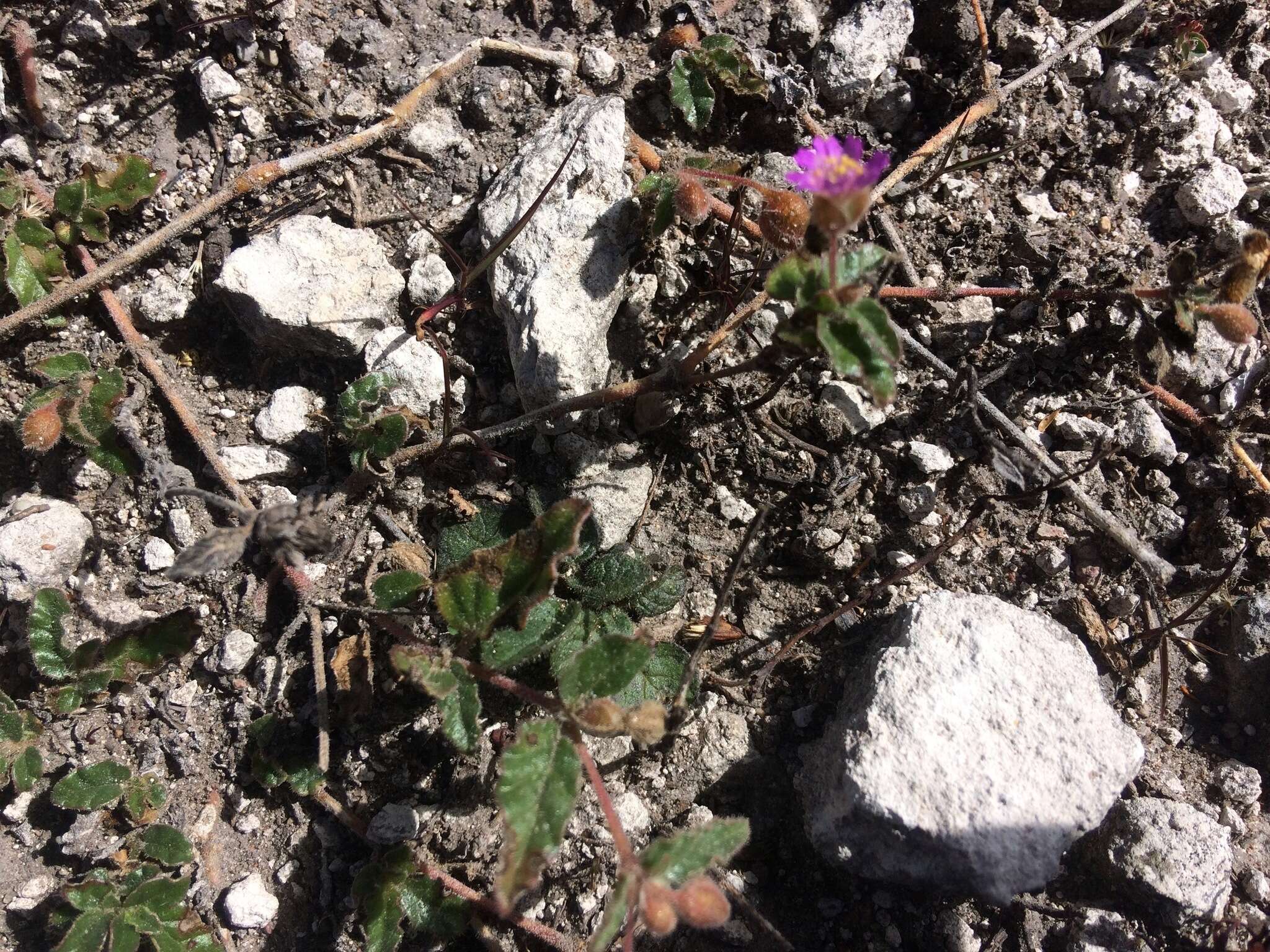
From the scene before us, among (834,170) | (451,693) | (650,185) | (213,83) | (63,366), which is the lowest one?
(63,366)

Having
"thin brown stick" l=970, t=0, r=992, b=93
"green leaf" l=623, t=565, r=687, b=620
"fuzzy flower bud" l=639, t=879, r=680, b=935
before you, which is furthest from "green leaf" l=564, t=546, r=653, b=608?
"thin brown stick" l=970, t=0, r=992, b=93

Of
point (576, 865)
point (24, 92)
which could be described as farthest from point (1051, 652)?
point (24, 92)

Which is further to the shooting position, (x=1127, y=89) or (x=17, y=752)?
(x=1127, y=89)

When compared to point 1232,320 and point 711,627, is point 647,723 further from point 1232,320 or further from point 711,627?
point 1232,320

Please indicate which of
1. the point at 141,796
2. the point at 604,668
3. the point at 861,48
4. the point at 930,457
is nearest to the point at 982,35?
the point at 861,48

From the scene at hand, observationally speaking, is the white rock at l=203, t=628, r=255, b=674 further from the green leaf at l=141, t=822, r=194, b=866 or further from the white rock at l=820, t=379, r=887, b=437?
the white rock at l=820, t=379, r=887, b=437

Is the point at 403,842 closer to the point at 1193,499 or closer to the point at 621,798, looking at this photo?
the point at 621,798

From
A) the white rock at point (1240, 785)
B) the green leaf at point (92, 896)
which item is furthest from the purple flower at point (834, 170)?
the green leaf at point (92, 896)

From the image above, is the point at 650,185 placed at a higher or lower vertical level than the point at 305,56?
higher
